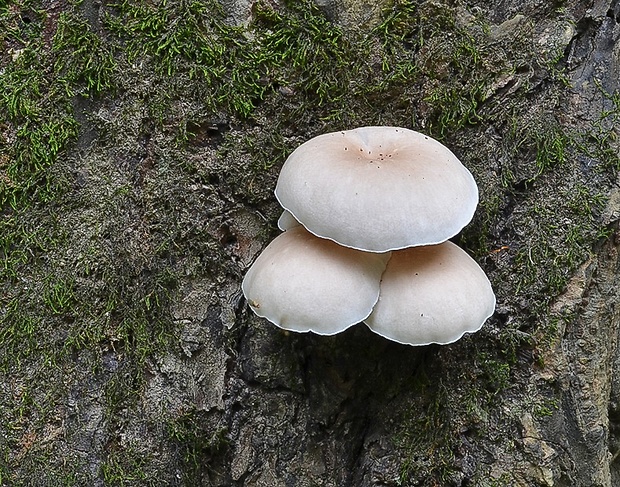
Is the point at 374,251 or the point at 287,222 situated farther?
the point at 287,222

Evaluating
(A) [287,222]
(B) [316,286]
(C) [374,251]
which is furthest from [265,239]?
(C) [374,251]

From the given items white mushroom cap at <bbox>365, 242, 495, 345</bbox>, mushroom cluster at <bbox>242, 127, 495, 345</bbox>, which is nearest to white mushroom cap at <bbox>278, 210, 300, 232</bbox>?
mushroom cluster at <bbox>242, 127, 495, 345</bbox>

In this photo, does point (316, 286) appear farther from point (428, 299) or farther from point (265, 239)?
point (265, 239)

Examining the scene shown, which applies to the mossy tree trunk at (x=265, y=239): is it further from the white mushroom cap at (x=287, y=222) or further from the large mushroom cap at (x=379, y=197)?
the large mushroom cap at (x=379, y=197)

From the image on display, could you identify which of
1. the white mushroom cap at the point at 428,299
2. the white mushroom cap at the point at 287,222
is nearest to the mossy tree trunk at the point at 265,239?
the white mushroom cap at the point at 287,222

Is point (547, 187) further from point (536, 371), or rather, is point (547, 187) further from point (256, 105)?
point (256, 105)

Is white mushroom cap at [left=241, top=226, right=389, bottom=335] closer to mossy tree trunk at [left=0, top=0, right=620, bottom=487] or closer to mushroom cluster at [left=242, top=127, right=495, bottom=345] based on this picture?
mushroom cluster at [left=242, top=127, right=495, bottom=345]
